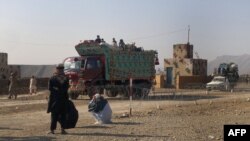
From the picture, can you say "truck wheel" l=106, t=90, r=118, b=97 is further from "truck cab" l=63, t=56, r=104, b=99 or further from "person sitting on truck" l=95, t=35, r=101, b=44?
"person sitting on truck" l=95, t=35, r=101, b=44

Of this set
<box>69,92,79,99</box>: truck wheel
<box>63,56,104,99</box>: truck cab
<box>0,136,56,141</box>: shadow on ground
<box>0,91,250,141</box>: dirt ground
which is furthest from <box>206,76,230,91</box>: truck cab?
<box>0,136,56,141</box>: shadow on ground

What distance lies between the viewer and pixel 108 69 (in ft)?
98.2

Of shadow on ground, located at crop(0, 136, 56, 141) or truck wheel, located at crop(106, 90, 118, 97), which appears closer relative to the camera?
shadow on ground, located at crop(0, 136, 56, 141)

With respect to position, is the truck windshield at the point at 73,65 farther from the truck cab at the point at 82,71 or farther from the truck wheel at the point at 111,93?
the truck wheel at the point at 111,93

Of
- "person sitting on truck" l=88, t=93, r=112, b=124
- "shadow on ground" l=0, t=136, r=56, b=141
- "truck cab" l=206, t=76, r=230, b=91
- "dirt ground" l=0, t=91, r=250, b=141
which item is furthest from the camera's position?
"truck cab" l=206, t=76, r=230, b=91

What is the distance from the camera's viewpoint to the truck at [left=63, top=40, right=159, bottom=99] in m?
29.1

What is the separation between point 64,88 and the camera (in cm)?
1389

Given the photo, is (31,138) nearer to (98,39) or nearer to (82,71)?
(82,71)

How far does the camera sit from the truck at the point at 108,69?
95.5 feet

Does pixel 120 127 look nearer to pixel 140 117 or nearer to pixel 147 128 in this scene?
pixel 147 128

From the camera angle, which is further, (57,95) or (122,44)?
(122,44)

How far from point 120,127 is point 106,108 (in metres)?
1.48

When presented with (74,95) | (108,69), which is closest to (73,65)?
(74,95)

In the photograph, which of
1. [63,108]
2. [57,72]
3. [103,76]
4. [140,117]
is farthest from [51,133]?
[103,76]
